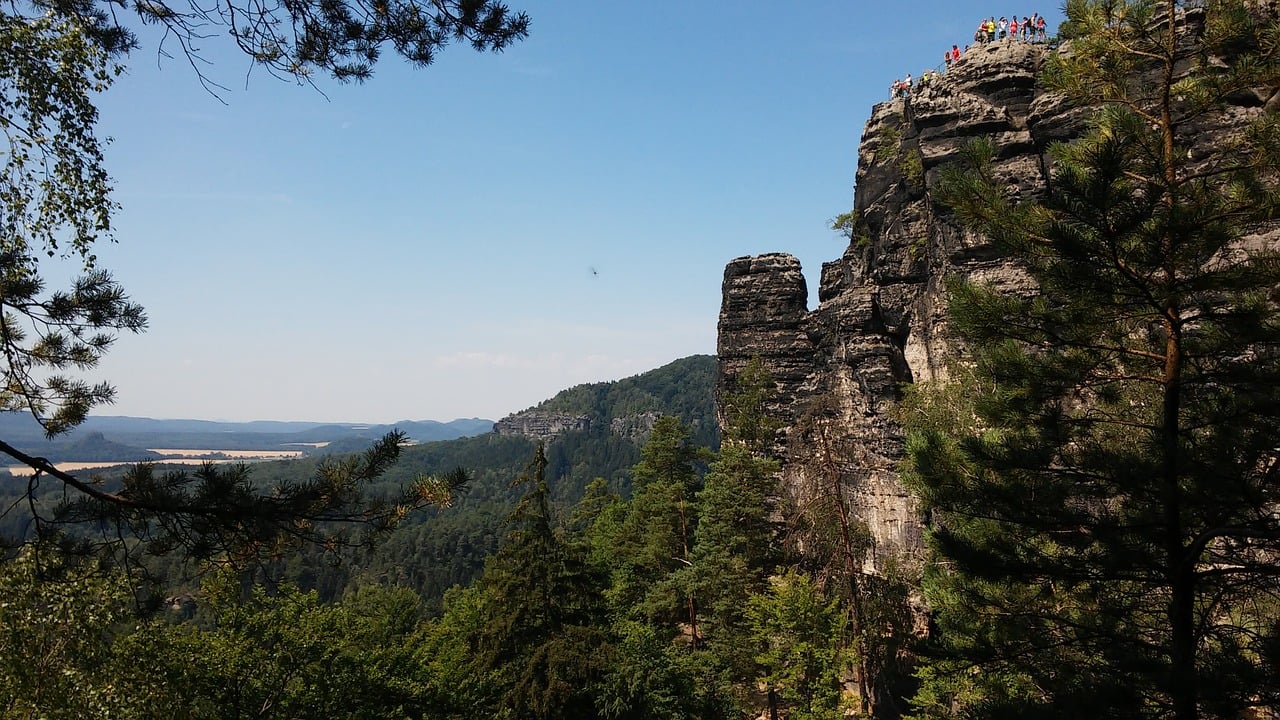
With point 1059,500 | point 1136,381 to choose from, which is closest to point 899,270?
point 1136,381

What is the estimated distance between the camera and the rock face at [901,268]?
17500mm

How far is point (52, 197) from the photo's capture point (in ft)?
16.2

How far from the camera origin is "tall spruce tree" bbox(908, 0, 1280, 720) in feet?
17.0

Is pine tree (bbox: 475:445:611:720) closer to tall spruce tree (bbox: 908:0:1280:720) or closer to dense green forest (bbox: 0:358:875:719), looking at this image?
dense green forest (bbox: 0:358:875:719)

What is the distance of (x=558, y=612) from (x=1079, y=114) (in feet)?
61.1

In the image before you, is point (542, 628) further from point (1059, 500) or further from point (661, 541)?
point (1059, 500)

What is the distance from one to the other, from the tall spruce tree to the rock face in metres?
8.27

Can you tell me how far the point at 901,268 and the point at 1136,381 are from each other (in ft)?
54.1

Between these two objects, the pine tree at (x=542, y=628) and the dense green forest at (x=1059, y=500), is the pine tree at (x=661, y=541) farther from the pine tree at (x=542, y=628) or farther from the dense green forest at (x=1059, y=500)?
the dense green forest at (x=1059, y=500)

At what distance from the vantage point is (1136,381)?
20.2ft

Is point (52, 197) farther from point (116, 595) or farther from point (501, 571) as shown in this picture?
point (501, 571)

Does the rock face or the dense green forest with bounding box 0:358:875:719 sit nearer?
the dense green forest with bounding box 0:358:875:719

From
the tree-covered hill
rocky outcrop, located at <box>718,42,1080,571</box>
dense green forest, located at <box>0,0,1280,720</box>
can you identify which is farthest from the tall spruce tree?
the tree-covered hill

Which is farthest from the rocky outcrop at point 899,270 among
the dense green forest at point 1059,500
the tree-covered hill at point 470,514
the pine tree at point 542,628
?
the tree-covered hill at point 470,514
